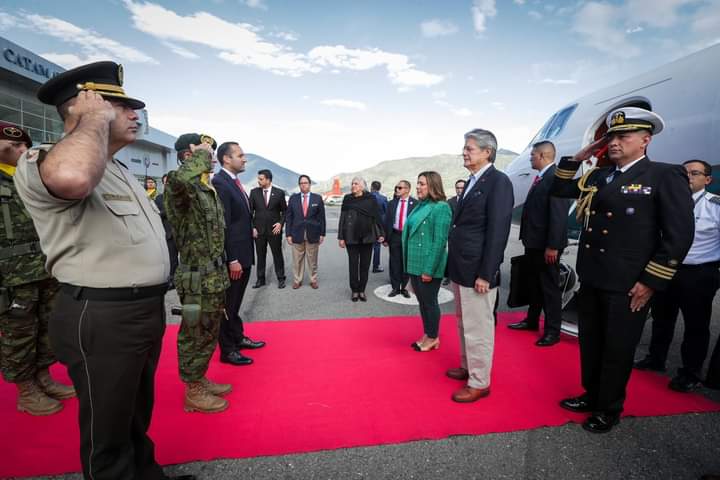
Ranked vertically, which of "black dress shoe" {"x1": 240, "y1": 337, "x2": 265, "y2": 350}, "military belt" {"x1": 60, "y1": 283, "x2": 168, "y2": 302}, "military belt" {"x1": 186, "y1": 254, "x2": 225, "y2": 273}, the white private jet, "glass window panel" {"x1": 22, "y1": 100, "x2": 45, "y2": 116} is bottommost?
"black dress shoe" {"x1": 240, "y1": 337, "x2": 265, "y2": 350}

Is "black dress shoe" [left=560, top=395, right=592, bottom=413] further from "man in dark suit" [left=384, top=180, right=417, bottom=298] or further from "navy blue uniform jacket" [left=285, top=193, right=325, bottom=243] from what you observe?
"navy blue uniform jacket" [left=285, top=193, right=325, bottom=243]

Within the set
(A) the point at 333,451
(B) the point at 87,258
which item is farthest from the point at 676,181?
(B) the point at 87,258

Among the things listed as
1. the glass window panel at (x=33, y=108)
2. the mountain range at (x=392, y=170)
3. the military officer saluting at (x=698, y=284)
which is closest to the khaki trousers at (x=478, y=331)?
the military officer saluting at (x=698, y=284)

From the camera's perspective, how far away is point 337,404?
2.62m

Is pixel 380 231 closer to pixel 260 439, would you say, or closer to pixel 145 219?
pixel 260 439

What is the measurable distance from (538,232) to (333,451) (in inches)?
117

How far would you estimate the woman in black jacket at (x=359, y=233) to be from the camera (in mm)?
5312

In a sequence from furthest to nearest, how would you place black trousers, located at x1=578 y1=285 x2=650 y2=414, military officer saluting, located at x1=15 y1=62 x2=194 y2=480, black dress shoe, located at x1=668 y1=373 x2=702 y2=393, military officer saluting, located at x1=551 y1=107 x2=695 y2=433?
black dress shoe, located at x1=668 y1=373 x2=702 y2=393, black trousers, located at x1=578 y1=285 x2=650 y2=414, military officer saluting, located at x1=551 y1=107 x2=695 y2=433, military officer saluting, located at x1=15 y1=62 x2=194 y2=480

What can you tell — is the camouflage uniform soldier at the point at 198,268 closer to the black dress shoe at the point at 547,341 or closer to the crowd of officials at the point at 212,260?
the crowd of officials at the point at 212,260

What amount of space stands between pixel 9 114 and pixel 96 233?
22.0m

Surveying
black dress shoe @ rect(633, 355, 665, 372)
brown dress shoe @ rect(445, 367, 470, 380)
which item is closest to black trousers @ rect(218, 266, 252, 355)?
brown dress shoe @ rect(445, 367, 470, 380)

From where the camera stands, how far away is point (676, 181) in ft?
6.82

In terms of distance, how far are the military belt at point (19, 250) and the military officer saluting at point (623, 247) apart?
3893 millimetres

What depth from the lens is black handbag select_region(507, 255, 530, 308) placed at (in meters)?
4.02
